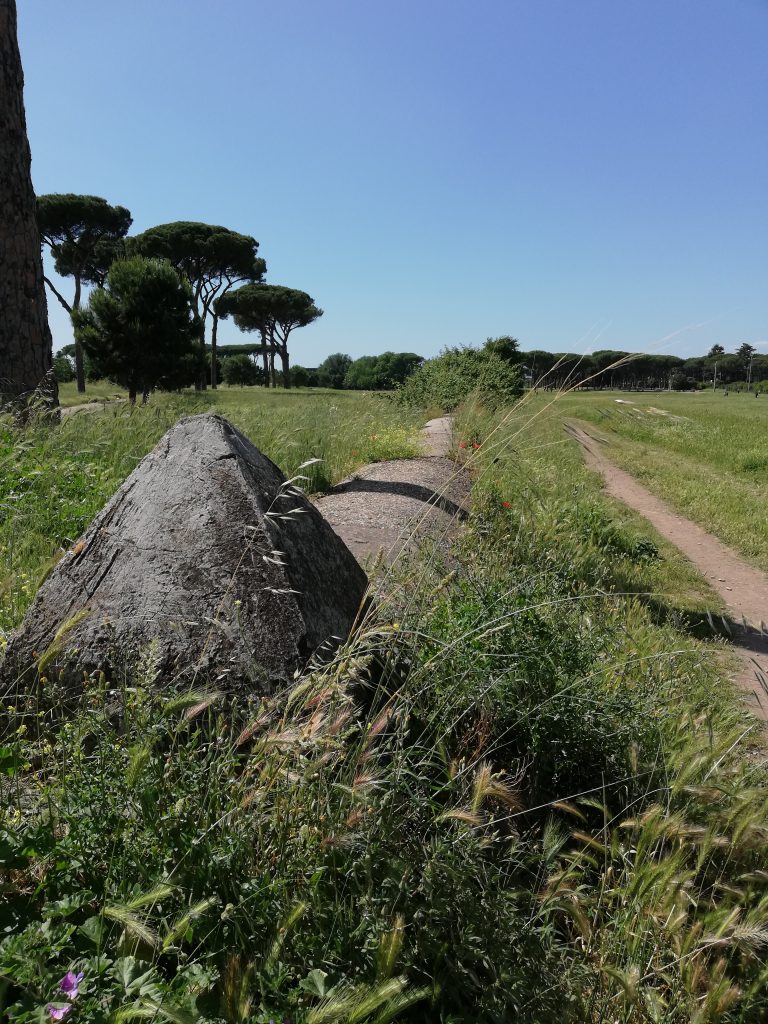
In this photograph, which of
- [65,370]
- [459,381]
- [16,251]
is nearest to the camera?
[16,251]

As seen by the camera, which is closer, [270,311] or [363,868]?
[363,868]

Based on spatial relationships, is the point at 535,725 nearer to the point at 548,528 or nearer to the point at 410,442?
the point at 548,528

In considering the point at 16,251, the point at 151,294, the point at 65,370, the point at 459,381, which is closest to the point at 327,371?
the point at 65,370

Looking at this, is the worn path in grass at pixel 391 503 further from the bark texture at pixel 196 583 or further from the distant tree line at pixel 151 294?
the distant tree line at pixel 151 294

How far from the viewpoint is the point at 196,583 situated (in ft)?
7.32

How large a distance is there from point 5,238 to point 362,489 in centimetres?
476

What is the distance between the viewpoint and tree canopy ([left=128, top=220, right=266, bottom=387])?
136 feet

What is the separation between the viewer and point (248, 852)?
57.8 inches

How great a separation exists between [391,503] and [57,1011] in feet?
16.4

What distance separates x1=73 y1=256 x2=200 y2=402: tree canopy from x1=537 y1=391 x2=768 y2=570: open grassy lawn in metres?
20.0

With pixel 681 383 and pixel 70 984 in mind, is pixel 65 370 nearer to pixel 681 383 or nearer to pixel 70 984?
pixel 681 383

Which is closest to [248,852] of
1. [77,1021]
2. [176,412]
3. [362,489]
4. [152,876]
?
[152,876]

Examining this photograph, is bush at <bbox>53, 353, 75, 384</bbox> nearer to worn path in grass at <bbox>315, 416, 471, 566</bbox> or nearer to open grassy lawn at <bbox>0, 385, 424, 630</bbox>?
open grassy lawn at <bbox>0, 385, 424, 630</bbox>

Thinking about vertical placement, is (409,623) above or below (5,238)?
below
